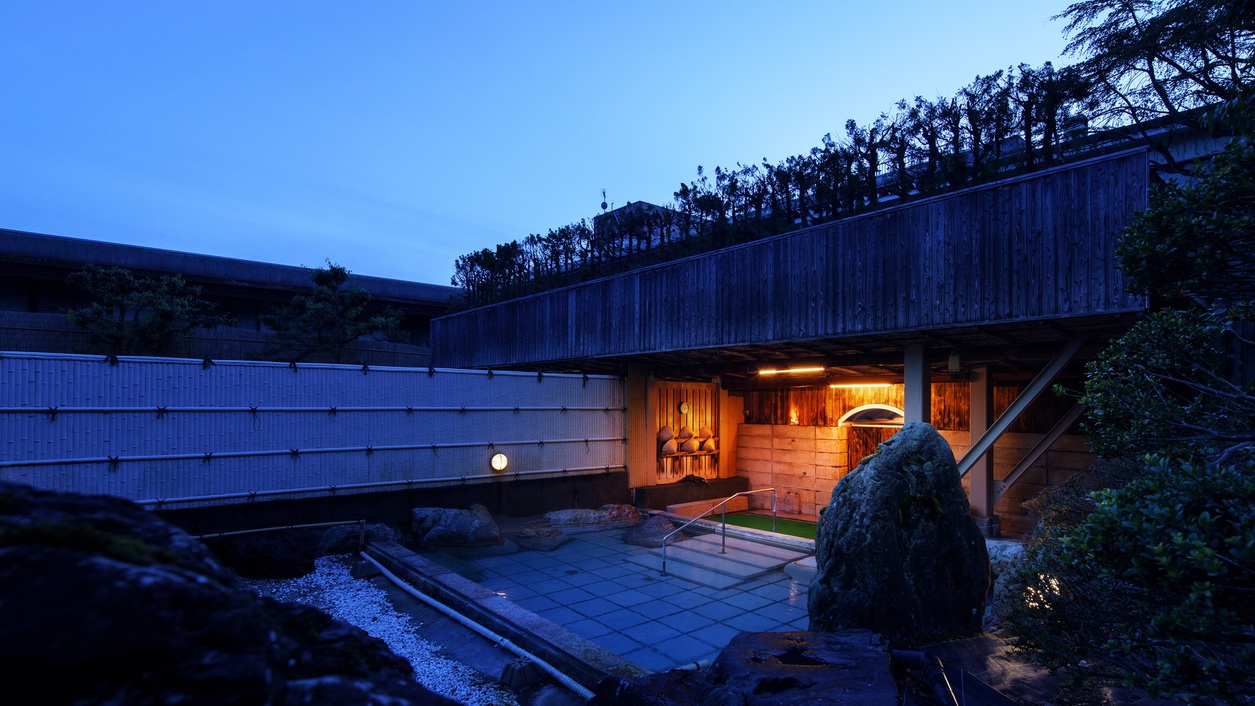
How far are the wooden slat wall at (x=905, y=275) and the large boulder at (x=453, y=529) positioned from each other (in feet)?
15.0

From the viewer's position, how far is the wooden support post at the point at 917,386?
10125 millimetres

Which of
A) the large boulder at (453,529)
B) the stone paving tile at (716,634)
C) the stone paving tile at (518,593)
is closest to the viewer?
the stone paving tile at (716,634)

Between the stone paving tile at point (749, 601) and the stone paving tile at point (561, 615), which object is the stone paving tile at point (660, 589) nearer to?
the stone paving tile at point (749, 601)

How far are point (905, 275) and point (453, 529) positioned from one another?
8251mm

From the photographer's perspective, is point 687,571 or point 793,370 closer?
point 687,571

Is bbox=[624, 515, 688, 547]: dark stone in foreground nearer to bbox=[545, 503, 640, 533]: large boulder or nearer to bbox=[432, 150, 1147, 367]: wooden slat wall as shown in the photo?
bbox=[545, 503, 640, 533]: large boulder

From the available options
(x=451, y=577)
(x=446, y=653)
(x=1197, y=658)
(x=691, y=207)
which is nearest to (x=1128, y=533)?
(x=1197, y=658)

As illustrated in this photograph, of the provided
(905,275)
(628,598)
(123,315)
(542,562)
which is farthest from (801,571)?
(123,315)

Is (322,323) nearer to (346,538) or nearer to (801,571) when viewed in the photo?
(346,538)

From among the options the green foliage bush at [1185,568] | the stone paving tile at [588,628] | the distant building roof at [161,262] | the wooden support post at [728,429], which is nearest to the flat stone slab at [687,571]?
the stone paving tile at [588,628]

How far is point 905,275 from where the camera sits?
9047 millimetres

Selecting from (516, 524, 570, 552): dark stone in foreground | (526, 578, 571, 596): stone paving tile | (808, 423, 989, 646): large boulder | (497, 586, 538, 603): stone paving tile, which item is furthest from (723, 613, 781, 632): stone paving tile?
(516, 524, 570, 552): dark stone in foreground

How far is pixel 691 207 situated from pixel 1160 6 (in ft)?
28.0

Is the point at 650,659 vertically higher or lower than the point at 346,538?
lower
